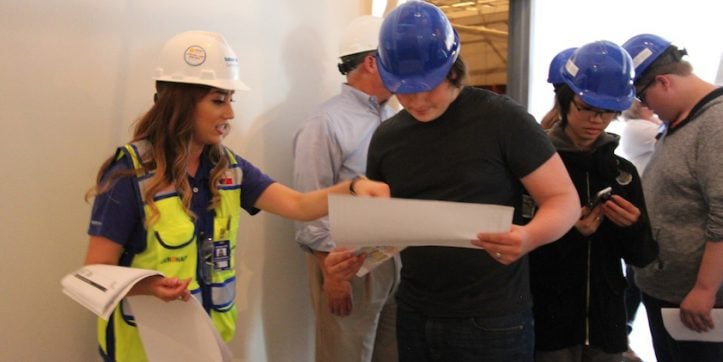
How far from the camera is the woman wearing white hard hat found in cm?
123

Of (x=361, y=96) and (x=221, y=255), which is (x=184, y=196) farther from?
(x=361, y=96)

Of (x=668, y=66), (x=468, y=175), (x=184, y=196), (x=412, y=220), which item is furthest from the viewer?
(x=668, y=66)

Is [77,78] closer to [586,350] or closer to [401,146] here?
[401,146]

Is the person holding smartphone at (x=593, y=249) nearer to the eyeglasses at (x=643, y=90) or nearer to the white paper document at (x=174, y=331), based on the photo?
the eyeglasses at (x=643, y=90)

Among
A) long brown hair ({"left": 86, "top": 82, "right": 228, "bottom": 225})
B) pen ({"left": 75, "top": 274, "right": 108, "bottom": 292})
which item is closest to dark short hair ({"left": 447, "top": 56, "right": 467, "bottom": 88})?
long brown hair ({"left": 86, "top": 82, "right": 228, "bottom": 225})

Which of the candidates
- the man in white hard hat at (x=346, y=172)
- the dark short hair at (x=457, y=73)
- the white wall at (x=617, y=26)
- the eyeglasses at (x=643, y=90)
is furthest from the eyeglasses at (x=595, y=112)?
the white wall at (x=617, y=26)

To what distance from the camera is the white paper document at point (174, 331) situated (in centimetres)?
122

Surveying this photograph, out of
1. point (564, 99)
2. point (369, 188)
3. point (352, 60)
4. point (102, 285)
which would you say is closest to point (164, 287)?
point (102, 285)

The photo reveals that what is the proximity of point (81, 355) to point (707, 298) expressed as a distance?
1.91 meters

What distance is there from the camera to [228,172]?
145 cm

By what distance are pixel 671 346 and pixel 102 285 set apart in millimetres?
1742

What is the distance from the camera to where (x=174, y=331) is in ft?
4.06

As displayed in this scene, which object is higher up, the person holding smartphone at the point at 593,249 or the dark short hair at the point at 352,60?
the dark short hair at the point at 352,60

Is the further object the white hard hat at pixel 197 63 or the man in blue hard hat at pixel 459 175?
the white hard hat at pixel 197 63
